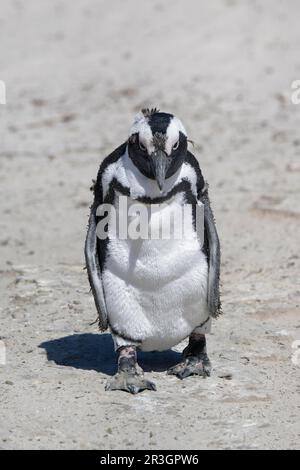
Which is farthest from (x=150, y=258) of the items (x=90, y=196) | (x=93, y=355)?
(x=90, y=196)

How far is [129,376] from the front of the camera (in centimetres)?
467

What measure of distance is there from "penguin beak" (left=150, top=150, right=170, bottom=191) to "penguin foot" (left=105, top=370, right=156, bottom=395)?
81cm

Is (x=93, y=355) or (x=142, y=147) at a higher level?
(x=142, y=147)

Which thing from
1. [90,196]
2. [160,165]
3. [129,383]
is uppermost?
[160,165]

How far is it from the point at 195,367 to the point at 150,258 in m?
0.57

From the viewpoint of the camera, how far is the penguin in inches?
177

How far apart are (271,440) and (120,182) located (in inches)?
44.8

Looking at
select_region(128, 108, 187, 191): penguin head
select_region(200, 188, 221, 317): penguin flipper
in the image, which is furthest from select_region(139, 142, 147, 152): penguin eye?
select_region(200, 188, 221, 317): penguin flipper

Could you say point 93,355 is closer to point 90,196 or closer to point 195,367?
point 195,367

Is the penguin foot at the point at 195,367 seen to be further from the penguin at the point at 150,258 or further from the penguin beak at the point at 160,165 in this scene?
the penguin beak at the point at 160,165

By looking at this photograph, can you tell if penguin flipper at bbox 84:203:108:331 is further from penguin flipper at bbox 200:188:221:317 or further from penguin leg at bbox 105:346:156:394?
penguin flipper at bbox 200:188:221:317

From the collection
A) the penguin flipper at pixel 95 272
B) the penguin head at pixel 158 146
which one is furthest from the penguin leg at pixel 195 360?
the penguin head at pixel 158 146

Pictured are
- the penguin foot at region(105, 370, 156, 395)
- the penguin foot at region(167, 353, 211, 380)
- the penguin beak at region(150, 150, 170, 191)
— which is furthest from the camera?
the penguin foot at region(167, 353, 211, 380)

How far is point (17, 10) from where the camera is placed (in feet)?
45.0
